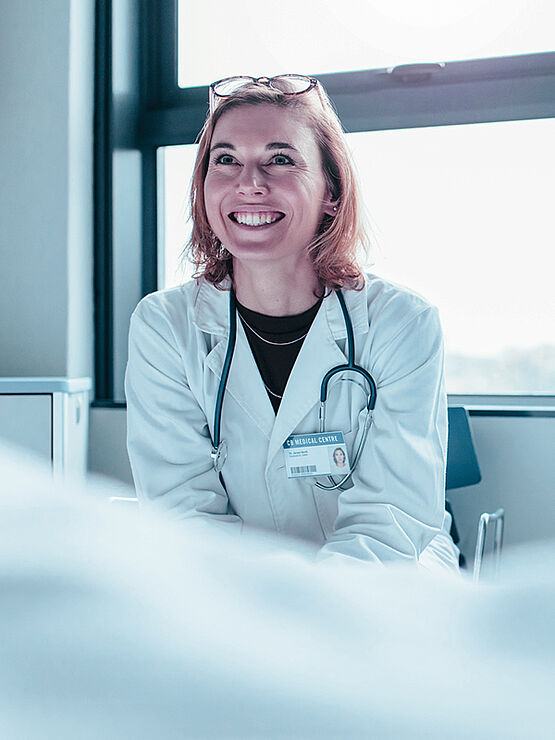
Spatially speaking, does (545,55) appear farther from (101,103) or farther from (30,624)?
(30,624)

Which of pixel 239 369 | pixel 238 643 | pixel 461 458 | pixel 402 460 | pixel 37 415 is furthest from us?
pixel 37 415

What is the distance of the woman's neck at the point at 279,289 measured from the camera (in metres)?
1.16

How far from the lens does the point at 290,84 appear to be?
3.78 ft

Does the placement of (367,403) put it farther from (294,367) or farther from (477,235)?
(477,235)

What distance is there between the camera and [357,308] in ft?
3.73

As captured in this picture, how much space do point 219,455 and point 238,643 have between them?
33.7 inches

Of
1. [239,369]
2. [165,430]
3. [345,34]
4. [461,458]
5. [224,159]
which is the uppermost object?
[345,34]

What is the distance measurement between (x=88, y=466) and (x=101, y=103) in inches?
42.4

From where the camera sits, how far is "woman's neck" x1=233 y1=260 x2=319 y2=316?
1.16 metres

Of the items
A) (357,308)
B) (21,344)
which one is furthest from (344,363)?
(21,344)

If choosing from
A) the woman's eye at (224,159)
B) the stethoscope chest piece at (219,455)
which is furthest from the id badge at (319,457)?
the woman's eye at (224,159)

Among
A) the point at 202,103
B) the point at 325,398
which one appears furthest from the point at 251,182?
the point at 202,103

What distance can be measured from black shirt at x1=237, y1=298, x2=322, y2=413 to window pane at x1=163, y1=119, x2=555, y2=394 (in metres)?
0.86

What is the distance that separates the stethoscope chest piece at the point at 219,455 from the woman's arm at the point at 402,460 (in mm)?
207
